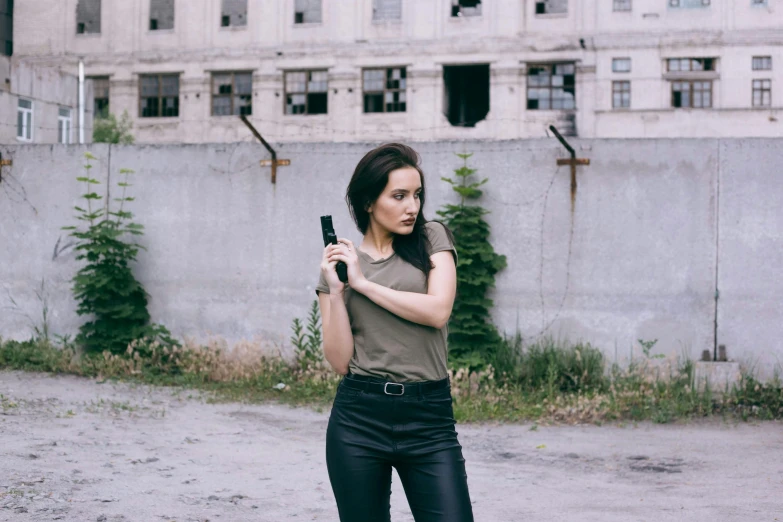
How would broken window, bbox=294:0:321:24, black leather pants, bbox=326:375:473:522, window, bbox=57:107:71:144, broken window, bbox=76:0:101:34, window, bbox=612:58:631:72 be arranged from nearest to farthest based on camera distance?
black leather pants, bbox=326:375:473:522
window, bbox=57:107:71:144
window, bbox=612:58:631:72
broken window, bbox=294:0:321:24
broken window, bbox=76:0:101:34

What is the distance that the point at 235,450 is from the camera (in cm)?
703

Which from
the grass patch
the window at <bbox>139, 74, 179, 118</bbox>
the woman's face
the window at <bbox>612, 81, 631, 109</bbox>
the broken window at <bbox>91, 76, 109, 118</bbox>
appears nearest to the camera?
the woman's face

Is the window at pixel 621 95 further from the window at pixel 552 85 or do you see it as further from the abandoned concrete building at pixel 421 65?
the window at pixel 552 85

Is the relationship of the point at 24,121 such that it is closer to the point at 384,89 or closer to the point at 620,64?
the point at 384,89

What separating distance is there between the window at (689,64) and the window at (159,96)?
18523 millimetres

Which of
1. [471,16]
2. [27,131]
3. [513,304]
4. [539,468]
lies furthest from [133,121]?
[539,468]

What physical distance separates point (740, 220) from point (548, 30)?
2415cm

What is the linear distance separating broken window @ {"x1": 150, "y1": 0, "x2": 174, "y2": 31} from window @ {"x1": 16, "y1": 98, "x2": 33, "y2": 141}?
8099 mm

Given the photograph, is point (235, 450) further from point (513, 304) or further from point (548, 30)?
point (548, 30)

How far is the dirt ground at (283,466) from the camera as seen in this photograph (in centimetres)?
546

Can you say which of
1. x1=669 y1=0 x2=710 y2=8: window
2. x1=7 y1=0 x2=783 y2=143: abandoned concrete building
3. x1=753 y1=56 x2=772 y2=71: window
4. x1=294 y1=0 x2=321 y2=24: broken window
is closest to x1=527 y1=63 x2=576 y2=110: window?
x1=7 y1=0 x2=783 y2=143: abandoned concrete building

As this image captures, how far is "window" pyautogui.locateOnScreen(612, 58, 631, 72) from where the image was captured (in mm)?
31406

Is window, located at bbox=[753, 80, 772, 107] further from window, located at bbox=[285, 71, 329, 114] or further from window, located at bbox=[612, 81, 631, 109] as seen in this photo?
window, located at bbox=[285, 71, 329, 114]

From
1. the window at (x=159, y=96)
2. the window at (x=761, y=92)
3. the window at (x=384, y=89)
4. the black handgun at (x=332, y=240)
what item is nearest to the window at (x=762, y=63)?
the window at (x=761, y=92)
